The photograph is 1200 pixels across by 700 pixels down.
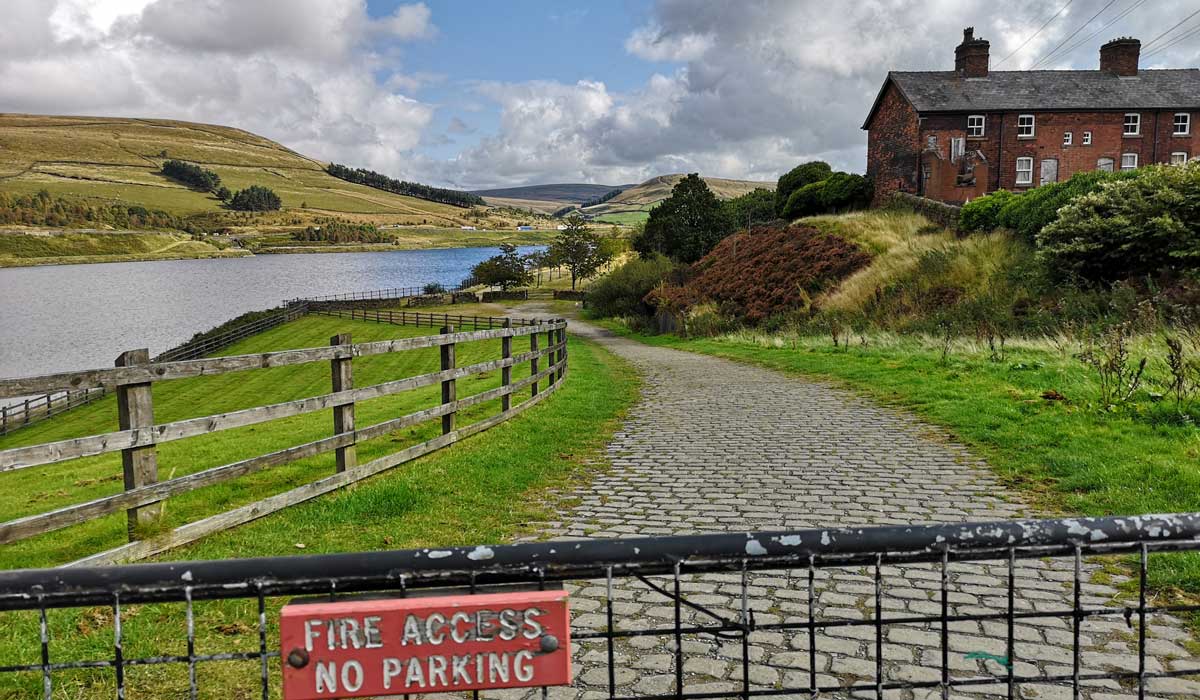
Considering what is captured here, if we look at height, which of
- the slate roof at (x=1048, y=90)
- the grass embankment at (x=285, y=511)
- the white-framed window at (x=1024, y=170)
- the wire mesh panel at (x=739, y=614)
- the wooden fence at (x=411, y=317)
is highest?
the slate roof at (x=1048, y=90)

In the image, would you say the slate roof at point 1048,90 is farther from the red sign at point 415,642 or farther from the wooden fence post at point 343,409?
the red sign at point 415,642

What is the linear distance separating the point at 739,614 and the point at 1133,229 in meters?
18.2

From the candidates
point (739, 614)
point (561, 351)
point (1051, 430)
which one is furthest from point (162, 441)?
point (561, 351)

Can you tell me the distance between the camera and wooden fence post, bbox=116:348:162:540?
5.52 metres

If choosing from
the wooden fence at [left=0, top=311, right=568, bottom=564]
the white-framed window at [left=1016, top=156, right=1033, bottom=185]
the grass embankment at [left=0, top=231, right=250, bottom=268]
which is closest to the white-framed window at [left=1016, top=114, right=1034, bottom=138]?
the white-framed window at [left=1016, top=156, right=1033, bottom=185]

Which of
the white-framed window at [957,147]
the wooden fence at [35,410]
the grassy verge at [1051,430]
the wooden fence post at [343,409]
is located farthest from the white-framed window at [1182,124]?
the wooden fence at [35,410]

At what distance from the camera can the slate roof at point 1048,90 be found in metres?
42.8

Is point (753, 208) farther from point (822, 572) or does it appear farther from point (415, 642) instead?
point (415, 642)

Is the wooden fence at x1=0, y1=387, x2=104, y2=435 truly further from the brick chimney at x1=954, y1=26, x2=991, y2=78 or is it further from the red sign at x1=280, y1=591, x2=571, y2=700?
the brick chimney at x1=954, y1=26, x2=991, y2=78

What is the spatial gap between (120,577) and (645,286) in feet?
162

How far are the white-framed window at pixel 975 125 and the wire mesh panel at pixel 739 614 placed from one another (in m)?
43.7

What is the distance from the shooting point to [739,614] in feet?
13.6

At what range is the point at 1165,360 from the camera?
1102 centimetres

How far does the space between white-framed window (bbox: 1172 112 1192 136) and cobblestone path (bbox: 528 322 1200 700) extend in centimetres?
4348
